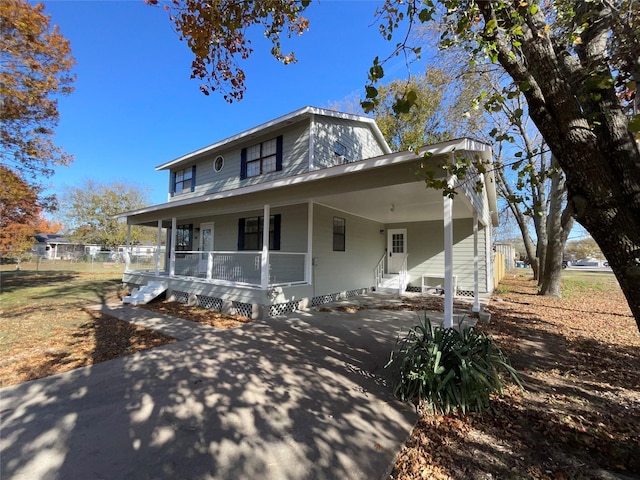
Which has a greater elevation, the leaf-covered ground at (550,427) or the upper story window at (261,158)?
the upper story window at (261,158)

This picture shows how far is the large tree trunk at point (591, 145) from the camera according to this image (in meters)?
1.99

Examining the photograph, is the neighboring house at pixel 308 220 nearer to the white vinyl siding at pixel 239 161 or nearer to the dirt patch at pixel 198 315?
the white vinyl siding at pixel 239 161

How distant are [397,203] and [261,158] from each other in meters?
5.26

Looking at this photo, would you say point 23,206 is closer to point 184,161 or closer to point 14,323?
point 184,161

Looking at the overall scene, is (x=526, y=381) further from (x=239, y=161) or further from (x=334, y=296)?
(x=239, y=161)

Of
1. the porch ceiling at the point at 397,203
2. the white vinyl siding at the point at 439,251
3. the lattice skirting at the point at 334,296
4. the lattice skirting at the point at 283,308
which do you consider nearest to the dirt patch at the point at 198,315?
the lattice skirting at the point at 283,308

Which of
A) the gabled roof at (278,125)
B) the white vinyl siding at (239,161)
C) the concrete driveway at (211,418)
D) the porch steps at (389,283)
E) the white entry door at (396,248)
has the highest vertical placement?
the gabled roof at (278,125)

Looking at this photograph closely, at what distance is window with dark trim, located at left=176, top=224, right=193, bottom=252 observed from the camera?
515 inches

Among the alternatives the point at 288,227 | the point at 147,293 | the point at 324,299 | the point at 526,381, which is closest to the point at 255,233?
the point at 288,227

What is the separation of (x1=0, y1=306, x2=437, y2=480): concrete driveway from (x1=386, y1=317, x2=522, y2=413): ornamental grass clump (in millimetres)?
302

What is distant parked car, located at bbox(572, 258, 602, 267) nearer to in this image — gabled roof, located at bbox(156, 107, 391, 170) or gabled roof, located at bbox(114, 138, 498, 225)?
gabled roof, located at bbox(114, 138, 498, 225)

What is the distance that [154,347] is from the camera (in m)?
5.01

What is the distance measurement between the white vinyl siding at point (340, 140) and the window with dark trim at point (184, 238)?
6.95 m

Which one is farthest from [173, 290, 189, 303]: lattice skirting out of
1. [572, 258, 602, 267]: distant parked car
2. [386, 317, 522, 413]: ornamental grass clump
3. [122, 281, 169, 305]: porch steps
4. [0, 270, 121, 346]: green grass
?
[572, 258, 602, 267]: distant parked car
